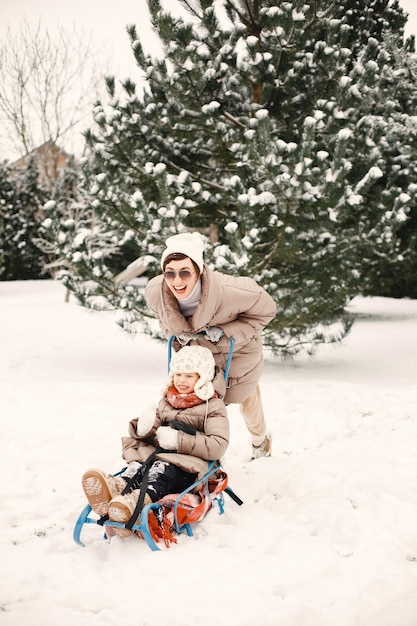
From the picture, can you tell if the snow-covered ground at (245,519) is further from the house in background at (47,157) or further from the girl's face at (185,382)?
the house in background at (47,157)

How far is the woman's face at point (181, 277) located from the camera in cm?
314

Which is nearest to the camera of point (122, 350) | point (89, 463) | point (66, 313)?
point (89, 463)

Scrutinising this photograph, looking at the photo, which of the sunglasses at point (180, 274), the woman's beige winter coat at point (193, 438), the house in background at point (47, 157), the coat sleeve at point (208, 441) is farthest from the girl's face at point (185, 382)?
the house in background at point (47, 157)

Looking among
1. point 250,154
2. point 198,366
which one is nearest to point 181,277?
point 198,366

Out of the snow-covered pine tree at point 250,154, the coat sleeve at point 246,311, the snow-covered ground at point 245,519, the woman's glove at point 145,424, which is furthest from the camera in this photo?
the snow-covered pine tree at point 250,154

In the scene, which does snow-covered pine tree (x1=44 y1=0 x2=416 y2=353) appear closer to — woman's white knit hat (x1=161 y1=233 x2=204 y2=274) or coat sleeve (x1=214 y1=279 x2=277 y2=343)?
coat sleeve (x1=214 y1=279 x2=277 y2=343)

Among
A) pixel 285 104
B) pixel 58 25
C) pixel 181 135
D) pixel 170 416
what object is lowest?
pixel 170 416

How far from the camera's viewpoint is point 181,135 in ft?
22.5

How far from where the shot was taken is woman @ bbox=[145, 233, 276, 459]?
318 centimetres

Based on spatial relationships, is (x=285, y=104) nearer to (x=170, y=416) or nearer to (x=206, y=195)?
(x=206, y=195)

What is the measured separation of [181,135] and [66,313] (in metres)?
8.22

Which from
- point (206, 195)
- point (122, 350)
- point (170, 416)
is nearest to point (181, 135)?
point (206, 195)

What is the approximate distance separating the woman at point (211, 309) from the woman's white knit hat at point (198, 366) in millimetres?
153

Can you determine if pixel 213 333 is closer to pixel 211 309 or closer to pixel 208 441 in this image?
pixel 211 309
